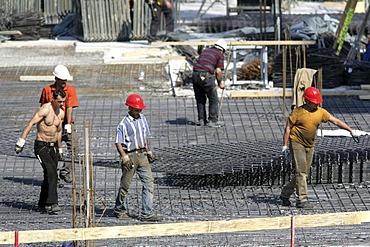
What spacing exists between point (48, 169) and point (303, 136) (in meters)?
2.84

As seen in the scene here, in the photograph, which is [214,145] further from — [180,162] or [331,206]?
[331,206]

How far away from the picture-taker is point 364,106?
52.1 feet

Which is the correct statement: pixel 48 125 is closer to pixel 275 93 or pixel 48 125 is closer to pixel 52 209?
pixel 52 209

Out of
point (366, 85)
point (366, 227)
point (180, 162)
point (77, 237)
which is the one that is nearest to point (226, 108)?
point (366, 85)

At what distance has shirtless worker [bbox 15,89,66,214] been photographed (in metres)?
10.4

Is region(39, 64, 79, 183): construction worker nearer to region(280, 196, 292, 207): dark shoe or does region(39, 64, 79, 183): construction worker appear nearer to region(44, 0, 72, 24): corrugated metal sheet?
region(280, 196, 292, 207): dark shoe

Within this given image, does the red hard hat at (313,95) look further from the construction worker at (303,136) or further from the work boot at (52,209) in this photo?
the work boot at (52,209)

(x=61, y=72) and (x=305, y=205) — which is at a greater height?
(x=61, y=72)

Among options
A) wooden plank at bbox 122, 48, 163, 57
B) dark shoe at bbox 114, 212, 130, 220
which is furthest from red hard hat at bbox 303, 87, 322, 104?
wooden plank at bbox 122, 48, 163, 57

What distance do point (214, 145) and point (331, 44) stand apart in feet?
22.4

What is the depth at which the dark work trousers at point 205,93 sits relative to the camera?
1432cm

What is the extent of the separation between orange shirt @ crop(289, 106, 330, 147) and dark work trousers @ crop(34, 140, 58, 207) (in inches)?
105

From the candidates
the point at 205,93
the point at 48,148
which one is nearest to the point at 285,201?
the point at 48,148

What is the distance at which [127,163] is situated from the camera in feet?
32.9
